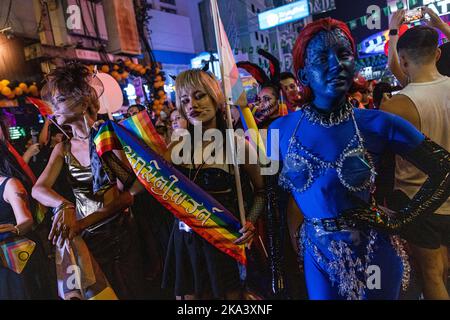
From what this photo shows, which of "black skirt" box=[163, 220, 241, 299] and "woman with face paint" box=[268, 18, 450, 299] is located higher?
"woman with face paint" box=[268, 18, 450, 299]

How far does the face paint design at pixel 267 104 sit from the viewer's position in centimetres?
247

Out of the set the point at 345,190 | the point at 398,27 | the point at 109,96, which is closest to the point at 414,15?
the point at 398,27

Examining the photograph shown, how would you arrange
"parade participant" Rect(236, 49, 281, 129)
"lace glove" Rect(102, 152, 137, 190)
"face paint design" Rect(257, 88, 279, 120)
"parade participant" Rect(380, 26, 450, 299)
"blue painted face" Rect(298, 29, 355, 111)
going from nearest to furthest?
"blue painted face" Rect(298, 29, 355, 111) → "parade participant" Rect(380, 26, 450, 299) → "lace glove" Rect(102, 152, 137, 190) → "parade participant" Rect(236, 49, 281, 129) → "face paint design" Rect(257, 88, 279, 120)

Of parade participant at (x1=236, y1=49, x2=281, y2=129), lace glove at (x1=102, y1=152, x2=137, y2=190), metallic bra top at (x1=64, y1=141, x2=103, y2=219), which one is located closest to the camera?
lace glove at (x1=102, y1=152, x2=137, y2=190)

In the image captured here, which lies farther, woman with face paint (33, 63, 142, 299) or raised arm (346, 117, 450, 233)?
woman with face paint (33, 63, 142, 299)

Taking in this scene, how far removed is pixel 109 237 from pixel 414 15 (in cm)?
254

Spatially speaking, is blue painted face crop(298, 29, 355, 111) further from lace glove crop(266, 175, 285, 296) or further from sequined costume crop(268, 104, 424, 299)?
lace glove crop(266, 175, 285, 296)

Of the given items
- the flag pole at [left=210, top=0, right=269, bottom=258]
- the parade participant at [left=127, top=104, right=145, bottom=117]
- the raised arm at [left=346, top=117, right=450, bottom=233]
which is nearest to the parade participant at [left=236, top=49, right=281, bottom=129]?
the flag pole at [left=210, top=0, right=269, bottom=258]

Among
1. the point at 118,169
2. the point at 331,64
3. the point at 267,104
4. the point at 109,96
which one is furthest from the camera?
the point at 267,104

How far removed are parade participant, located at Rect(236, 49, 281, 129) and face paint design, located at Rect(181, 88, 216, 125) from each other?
536mm

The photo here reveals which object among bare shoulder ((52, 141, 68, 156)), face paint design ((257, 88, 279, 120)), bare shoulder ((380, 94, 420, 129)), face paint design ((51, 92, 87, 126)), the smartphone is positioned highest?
the smartphone

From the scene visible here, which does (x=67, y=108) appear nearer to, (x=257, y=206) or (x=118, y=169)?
(x=118, y=169)

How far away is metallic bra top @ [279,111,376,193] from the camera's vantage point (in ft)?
5.02

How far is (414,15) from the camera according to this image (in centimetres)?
198
